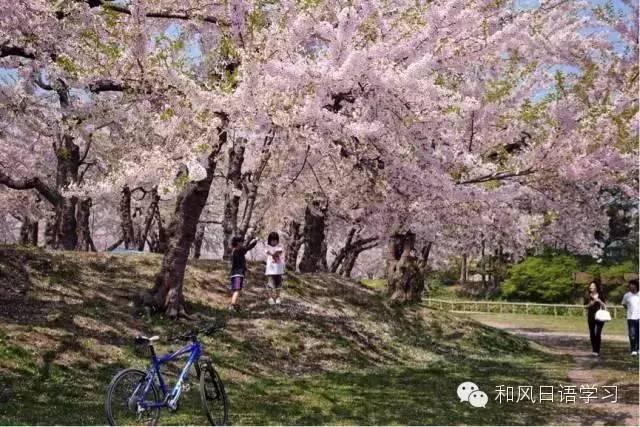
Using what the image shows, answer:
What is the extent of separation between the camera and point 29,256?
1675 centimetres

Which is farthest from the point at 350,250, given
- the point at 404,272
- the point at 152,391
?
the point at 152,391

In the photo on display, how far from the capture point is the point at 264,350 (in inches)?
570

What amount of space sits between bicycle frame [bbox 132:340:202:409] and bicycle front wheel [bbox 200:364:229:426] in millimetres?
291

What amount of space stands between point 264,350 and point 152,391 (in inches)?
265

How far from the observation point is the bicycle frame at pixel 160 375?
773 centimetres

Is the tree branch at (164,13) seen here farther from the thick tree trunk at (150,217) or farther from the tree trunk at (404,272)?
the thick tree trunk at (150,217)

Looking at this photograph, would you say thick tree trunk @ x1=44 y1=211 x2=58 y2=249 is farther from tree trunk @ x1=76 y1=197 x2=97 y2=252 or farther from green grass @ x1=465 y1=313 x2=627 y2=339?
green grass @ x1=465 y1=313 x2=627 y2=339

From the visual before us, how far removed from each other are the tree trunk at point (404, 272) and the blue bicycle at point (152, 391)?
14.4m

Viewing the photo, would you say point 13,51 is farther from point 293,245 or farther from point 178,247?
point 293,245

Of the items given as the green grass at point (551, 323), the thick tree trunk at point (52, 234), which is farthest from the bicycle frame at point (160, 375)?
the green grass at point (551, 323)

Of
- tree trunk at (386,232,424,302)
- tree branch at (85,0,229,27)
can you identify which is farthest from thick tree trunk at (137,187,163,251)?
tree branch at (85,0,229,27)

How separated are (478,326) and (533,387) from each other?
29.9ft

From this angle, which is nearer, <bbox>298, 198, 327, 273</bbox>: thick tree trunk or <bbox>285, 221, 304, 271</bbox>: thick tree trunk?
<bbox>298, 198, 327, 273</bbox>: thick tree trunk

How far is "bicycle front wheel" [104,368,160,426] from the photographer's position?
7.44 m
